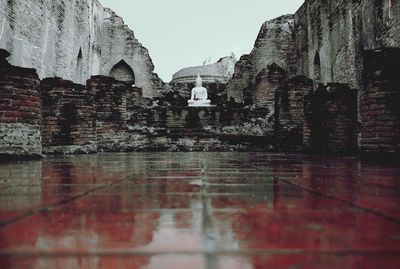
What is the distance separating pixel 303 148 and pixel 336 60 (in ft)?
22.2

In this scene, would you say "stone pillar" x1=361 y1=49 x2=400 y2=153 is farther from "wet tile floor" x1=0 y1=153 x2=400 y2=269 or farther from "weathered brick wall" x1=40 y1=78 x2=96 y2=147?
"weathered brick wall" x1=40 y1=78 x2=96 y2=147

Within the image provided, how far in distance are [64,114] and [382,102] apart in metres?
5.41

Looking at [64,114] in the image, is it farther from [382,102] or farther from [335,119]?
[382,102]

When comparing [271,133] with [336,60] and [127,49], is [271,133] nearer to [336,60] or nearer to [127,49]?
[336,60]

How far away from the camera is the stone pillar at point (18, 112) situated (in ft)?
16.2

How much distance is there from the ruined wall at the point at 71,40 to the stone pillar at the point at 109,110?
3.15 metres

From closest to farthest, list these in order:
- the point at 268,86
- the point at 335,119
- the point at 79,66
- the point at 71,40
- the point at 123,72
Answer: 1. the point at 335,119
2. the point at 71,40
3. the point at 268,86
4. the point at 79,66
5. the point at 123,72

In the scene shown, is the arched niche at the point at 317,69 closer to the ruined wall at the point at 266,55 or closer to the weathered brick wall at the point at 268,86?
the weathered brick wall at the point at 268,86

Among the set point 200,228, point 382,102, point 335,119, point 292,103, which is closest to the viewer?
point 200,228

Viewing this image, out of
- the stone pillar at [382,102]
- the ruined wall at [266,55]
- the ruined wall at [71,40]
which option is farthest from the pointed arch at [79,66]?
the stone pillar at [382,102]

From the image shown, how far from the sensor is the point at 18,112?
16.6 feet

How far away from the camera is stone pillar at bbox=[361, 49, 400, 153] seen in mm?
4793

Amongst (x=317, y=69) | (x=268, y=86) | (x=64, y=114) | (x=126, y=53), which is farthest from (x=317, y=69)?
(x=64, y=114)

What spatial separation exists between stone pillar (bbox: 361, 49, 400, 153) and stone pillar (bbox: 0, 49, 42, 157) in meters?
4.02
